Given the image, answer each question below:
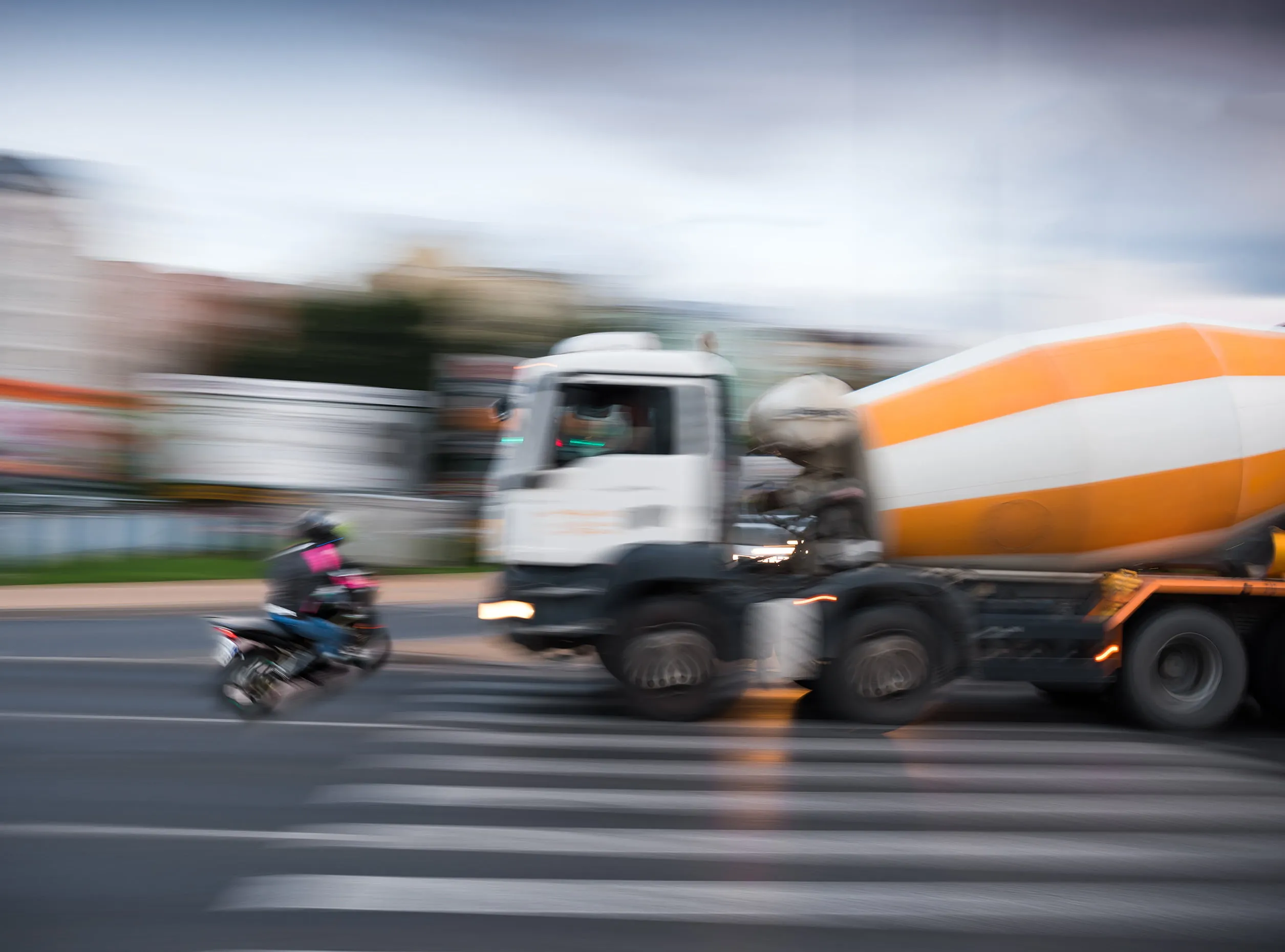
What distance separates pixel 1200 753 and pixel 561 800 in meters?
4.72

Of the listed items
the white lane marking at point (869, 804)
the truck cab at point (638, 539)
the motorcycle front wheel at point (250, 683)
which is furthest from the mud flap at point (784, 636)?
the motorcycle front wheel at point (250, 683)

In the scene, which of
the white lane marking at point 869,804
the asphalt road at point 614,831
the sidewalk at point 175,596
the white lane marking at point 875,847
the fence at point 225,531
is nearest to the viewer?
the asphalt road at point 614,831

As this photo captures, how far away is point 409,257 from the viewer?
39875 millimetres

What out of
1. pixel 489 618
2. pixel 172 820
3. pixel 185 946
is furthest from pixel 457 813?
pixel 489 618

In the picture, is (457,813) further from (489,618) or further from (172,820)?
(489,618)

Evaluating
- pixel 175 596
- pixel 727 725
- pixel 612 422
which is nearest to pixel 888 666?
pixel 727 725

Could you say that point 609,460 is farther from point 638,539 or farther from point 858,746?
point 858,746

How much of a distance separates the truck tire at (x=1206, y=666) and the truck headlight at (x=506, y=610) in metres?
4.53

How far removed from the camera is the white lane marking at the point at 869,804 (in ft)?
21.2

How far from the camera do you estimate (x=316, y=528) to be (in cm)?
921

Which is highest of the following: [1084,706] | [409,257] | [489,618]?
[409,257]

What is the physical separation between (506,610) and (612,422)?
1605 mm

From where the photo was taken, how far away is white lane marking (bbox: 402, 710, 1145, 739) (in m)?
9.02

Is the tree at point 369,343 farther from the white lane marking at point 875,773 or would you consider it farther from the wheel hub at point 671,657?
the white lane marking at point 875,773
